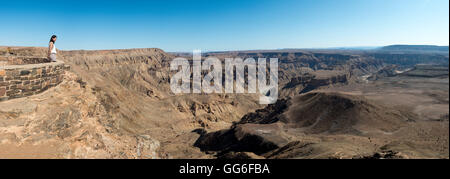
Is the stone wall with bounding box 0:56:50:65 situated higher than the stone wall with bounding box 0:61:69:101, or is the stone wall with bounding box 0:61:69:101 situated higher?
the stone wall with bounding box 0:56:50:65

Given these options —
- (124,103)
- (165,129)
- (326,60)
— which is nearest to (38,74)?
(165,129)

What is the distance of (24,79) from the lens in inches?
310

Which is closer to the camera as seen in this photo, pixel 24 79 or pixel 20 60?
pixel 24 79

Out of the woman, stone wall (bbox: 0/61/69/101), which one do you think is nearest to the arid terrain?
stone wall (bbox: 0/61/69/101)

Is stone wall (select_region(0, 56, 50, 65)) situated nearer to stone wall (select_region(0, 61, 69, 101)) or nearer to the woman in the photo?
the woman

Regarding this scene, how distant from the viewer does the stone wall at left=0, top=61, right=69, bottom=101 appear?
7332 mm

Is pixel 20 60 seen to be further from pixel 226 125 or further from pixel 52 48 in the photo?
pixel 226 125

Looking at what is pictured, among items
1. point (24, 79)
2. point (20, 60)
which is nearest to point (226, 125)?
point (20, 60)

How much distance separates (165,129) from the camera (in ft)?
116

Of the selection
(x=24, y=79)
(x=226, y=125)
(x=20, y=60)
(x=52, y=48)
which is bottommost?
(x=226, y=125)

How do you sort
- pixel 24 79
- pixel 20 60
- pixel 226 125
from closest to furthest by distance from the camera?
pixel 24 79 → pixel 20 60 → pixel 226 125

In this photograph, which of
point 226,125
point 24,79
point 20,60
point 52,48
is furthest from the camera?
point 226,125

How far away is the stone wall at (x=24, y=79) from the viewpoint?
7332 mm

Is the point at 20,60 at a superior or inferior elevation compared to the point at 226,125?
superior
